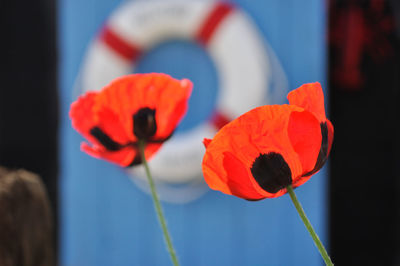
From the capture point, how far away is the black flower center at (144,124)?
0.30m

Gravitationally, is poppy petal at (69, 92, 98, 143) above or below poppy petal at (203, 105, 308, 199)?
above

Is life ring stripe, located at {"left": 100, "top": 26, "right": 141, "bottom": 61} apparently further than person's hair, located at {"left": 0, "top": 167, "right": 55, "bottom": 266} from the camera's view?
Yes

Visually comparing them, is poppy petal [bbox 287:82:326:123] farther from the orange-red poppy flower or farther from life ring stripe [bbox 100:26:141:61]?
life ring stripe [bbox 100:26:141:61]

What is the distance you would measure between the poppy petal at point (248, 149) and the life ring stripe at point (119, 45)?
1.55 m

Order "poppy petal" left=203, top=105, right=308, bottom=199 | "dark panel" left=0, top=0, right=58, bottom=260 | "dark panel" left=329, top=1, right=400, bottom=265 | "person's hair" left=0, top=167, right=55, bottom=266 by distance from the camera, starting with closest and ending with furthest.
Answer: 1. "poppy petal" left=203, top=105, right=308, bottom=199
2. "person's hair" left=0, top=167, right=55, bottom=266
3. "dark panel" left=329, top=1, right=400, bottom=265
4. "dark panel" left=0, top=0, right=58, bottom=260

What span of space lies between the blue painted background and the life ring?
6 centimetres

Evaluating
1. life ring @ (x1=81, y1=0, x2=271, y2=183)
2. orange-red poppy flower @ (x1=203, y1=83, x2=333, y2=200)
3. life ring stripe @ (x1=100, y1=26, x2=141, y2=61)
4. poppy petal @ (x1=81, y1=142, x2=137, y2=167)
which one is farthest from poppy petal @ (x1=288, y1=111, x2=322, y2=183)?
life ring stripe @ (x1=100, y1=26, x2=141, y2=61)

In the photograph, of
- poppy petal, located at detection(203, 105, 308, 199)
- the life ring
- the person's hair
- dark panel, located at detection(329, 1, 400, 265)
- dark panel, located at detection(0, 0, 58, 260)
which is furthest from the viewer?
dark panel, located at detection(0, 0, 58, 260)

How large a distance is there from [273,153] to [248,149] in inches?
0.6

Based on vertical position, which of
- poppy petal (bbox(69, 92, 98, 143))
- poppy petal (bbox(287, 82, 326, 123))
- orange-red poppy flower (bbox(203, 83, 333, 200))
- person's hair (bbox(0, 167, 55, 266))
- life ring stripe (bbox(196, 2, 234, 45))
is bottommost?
person's hair (bbox(0, 167, 55, 266))

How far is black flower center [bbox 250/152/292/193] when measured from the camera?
243 millimetres

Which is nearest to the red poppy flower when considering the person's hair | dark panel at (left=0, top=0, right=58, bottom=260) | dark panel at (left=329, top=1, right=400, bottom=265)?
the person's hair

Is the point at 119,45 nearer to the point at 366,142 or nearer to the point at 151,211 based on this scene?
the point at 151,211

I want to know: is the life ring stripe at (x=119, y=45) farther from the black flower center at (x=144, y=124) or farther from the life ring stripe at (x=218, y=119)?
the black flower center at (x=144, y=124)
